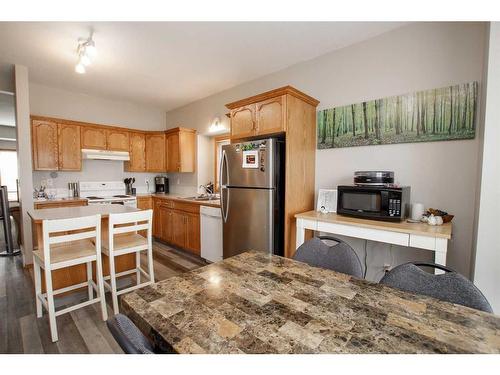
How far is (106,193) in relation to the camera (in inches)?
173

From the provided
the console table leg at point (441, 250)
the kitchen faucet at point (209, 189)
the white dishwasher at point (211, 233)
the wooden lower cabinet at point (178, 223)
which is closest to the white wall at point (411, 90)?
the console table leg at point (441, 250)

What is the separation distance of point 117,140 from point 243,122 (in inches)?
109

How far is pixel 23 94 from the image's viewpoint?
303 cm

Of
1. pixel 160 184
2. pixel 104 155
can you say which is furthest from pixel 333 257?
pixel 160 184

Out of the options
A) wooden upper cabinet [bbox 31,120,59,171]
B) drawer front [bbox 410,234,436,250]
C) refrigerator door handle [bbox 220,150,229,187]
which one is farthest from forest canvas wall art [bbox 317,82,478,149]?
wooden upper cabinet [bbox 31,120,59,171]

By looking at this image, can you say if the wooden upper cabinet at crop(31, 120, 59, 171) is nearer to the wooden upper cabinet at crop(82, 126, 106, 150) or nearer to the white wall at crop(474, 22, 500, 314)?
the wooden upper cabinet at crop(82, 126, 106, 150)

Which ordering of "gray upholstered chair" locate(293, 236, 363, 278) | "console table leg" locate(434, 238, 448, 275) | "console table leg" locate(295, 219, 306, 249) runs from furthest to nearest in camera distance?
1. "console table leg" locate(295, 219, 306, 249)
2. "console table leg" locate(434, 238, 448, 275)
3. "gray upholstered chair" locate(293, 236, 363, 278)

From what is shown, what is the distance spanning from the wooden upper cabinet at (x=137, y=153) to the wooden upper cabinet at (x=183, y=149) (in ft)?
1.86

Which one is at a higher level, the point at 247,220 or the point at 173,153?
the point at 173,153

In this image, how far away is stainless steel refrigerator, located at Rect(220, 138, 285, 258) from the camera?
2.46m

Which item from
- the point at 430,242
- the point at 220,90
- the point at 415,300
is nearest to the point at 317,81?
the point at 220,90

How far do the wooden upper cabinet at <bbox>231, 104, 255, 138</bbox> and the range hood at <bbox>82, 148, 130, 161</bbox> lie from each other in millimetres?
2507

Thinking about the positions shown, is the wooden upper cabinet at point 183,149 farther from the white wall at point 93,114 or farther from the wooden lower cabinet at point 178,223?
the white wall at point 93,114

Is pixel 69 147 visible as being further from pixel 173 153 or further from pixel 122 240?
pixel 122 240
